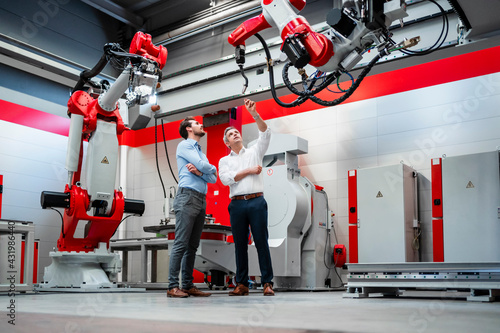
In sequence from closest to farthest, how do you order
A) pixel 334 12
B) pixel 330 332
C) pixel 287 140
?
pixel 330 332, pixel 334 12, pixel 287 140

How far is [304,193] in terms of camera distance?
19.5ft

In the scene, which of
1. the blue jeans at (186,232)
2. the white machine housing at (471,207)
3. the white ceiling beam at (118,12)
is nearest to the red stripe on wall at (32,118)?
the white ceiling beam at (118,12)

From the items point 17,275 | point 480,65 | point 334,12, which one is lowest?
point 17,275

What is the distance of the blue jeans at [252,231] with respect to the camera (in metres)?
4.10

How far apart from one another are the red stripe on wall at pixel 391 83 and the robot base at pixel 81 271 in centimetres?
266

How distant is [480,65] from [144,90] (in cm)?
378

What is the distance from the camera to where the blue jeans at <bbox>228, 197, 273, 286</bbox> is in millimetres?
4102

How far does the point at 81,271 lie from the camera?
16.3 feet

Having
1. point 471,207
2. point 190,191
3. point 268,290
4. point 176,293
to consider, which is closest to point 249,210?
point 190,191

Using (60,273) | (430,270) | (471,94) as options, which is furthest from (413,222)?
(60,273)

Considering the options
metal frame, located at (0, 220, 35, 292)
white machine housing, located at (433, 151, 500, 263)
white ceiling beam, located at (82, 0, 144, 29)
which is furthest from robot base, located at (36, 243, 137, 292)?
white ceiling beam, located at (82, 0, 144, 29)

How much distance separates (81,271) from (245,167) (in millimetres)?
1998

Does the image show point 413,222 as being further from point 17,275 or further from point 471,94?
point 17,275

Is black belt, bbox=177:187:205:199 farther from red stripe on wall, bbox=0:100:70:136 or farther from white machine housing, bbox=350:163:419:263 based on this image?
red stripe on wall, bbox=0:100:70:136
